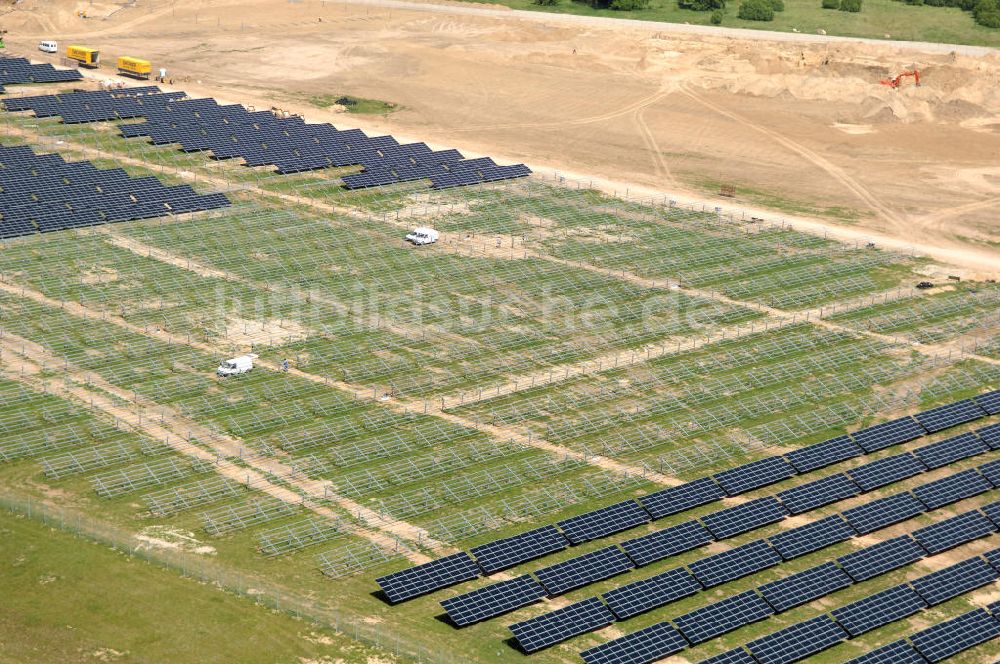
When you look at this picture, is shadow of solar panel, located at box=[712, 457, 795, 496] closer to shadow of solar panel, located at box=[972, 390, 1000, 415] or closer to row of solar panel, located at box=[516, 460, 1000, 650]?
row of solar panel, located at box=[516, 460, 1000, 650]

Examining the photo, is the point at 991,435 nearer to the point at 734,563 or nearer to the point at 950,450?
the point at 950,450

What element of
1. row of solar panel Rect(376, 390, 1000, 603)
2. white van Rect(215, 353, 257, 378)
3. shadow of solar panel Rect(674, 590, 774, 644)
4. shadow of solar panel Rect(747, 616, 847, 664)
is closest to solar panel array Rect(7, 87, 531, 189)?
white van Rect(215, 353, 257, 378)

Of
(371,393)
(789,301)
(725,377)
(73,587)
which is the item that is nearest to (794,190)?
(789,301)

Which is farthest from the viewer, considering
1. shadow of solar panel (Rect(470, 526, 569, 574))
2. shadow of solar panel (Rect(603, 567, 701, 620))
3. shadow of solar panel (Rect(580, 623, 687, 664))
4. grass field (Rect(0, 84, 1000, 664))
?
shadow of solar panel (Rect(470, 526, 569, 574))

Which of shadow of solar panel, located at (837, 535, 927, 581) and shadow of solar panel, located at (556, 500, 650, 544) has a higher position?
shadow of solar panel, located at (556, 500, 650, 544)

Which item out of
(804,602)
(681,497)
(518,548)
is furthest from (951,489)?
(518,548)

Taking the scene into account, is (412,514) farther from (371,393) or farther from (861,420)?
(861,420)

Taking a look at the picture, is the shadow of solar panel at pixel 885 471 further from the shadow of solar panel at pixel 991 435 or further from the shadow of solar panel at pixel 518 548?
the shadow of solar panel at pixel 518 548

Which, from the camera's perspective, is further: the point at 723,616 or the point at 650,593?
the point at 650,593
